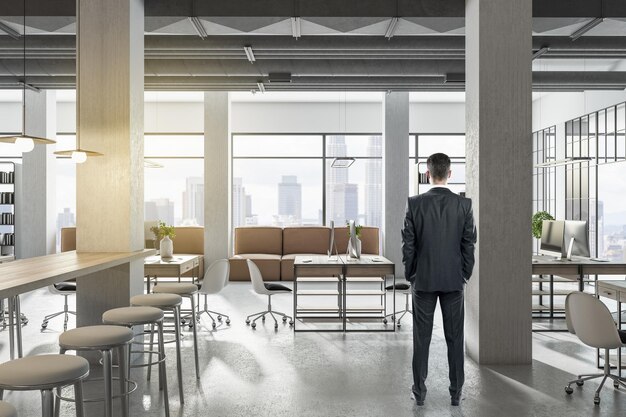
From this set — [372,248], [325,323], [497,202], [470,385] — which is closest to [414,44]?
[497,202]

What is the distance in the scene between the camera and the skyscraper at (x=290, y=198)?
1350 centimetres

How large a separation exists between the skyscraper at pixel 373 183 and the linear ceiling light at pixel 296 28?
6898 millimetres

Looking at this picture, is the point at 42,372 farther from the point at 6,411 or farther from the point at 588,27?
the point at 588,27

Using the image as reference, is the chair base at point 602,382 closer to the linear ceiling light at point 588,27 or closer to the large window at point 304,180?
the linear ceiling light at point 588,27

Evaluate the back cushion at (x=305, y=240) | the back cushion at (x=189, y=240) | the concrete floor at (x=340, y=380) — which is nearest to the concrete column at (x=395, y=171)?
the back cushion at (x=305, y=240)

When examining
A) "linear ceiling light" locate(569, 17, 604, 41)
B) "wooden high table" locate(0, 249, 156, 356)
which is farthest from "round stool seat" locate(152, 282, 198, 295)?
"linear ceiling light" locate(569, 17, 604, 41)

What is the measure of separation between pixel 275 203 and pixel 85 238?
28.2ft

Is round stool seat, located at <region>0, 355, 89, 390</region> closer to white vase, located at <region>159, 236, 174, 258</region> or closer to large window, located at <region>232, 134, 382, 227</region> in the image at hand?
white vase, located at <region>159, 236, 174, 258</region>

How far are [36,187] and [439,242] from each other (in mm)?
10163

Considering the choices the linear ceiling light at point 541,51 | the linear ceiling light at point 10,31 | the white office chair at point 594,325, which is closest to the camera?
the white office chair at point 594,325

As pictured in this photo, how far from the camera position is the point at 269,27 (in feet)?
20.8

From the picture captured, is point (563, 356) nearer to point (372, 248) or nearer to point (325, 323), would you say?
point (325, 323)

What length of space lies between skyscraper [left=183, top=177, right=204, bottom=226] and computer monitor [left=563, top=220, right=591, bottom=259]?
924cm

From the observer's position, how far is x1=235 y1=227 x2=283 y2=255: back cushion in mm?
11625
